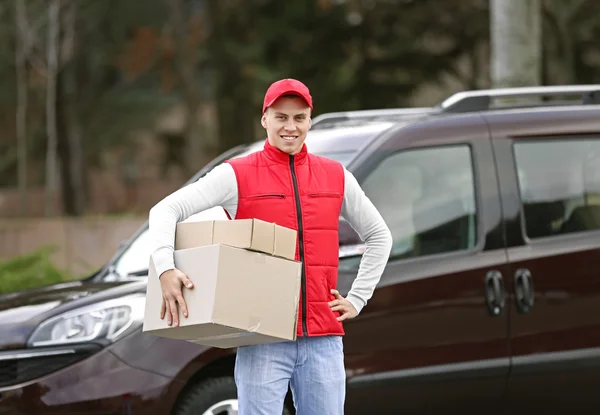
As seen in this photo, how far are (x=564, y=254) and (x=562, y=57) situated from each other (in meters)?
15.0

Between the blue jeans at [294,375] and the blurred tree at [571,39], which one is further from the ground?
the blurred tree at [571,39]

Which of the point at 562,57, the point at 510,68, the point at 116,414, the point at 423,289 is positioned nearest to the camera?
the point at 116,414

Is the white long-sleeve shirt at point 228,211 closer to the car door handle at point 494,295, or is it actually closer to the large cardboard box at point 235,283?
the large cardboard box at point 235,283

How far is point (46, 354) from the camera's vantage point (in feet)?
19.1

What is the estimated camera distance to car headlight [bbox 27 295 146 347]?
19.2 feet

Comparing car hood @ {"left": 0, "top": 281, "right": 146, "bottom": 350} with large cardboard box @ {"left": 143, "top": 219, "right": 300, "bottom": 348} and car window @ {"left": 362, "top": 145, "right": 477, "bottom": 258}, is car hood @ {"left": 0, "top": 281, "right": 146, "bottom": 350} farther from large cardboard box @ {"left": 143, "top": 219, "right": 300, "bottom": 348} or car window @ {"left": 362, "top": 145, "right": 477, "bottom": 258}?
large cardboard box @ {"left": 143, "top": 219, "right": 300, "bottom": 348}

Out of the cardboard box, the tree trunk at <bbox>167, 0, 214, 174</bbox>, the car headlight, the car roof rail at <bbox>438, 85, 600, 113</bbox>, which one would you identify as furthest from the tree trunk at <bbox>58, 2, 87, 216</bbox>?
the cardboard box

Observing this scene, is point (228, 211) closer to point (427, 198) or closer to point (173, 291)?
point (173, 291)

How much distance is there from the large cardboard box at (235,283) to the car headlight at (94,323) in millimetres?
1515

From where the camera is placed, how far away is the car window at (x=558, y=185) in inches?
254

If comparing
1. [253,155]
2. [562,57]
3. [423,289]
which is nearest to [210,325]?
[253,155]

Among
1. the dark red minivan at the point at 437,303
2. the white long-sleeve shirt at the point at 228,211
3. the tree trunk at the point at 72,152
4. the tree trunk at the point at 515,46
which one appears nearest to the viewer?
the white long-sleeve shirt at the point at 228,211

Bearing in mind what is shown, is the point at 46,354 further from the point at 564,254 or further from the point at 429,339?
the point at 564,254

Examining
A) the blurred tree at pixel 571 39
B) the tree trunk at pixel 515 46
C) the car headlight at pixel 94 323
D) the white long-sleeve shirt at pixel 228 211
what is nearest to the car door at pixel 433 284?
the car headlight at pixel 94 323
